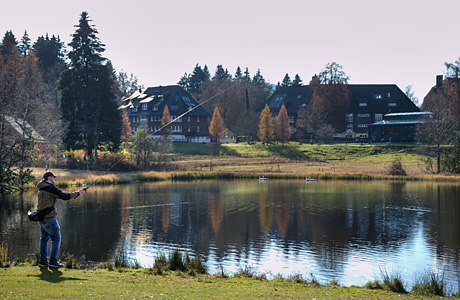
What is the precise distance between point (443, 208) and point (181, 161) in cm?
4352

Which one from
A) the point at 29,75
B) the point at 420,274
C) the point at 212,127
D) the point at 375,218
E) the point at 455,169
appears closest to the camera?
the point at 420,274

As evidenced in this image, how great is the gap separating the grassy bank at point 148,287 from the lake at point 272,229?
11.1 ft

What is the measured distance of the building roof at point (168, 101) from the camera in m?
104

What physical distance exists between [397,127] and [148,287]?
269 ft

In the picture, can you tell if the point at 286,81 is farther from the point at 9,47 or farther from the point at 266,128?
the point at 9,47

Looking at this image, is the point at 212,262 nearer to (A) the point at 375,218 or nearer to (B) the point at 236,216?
(B) the point at 236,216

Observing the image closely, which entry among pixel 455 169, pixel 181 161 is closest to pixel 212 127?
pixel 181 161

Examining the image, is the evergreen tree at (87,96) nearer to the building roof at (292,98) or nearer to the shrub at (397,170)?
the shrub at (397,170)

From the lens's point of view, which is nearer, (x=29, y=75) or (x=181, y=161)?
(x=29, y=75)

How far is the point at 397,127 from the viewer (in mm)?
87125

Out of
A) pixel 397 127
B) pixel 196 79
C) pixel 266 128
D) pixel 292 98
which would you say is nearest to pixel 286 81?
pixel 196 79

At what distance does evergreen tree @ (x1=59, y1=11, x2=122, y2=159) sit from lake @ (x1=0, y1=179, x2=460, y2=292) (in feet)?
46.0

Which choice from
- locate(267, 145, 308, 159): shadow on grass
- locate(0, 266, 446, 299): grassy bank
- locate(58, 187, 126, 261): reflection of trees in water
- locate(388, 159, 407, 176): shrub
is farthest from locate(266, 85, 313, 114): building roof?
locate(0, 266, 446, 299): grassy bank

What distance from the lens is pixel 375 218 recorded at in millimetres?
31219
